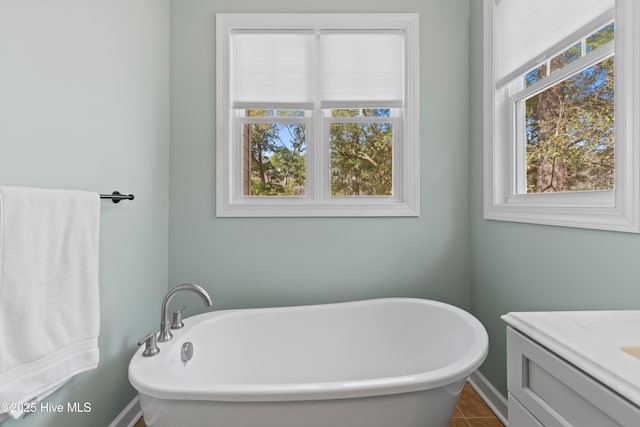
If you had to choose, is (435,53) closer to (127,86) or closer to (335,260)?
(335,260)

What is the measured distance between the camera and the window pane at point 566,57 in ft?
4.14

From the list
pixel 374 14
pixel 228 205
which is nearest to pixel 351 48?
pixel 374 14

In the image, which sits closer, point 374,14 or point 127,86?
point 127,86

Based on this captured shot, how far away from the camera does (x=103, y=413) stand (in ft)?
4.43

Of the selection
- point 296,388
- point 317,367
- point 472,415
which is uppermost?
point 296,388

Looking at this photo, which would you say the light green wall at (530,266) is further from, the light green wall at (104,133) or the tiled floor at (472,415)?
the light green wall at (104,133)

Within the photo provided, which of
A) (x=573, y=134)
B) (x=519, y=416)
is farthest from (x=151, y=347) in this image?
(x=573, y=134)

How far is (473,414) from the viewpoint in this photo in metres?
1.58

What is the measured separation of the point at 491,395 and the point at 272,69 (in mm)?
2330

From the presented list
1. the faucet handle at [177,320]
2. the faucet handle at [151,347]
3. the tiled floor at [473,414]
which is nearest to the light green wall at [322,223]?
the faucet handle at [177,320]

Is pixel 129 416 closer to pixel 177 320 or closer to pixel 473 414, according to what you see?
pixel 177 320

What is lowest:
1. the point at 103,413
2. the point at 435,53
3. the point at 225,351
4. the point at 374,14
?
the point at 103,413

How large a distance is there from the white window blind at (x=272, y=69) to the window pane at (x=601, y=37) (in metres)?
1.36

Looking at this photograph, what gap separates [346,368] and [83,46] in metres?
1.94
